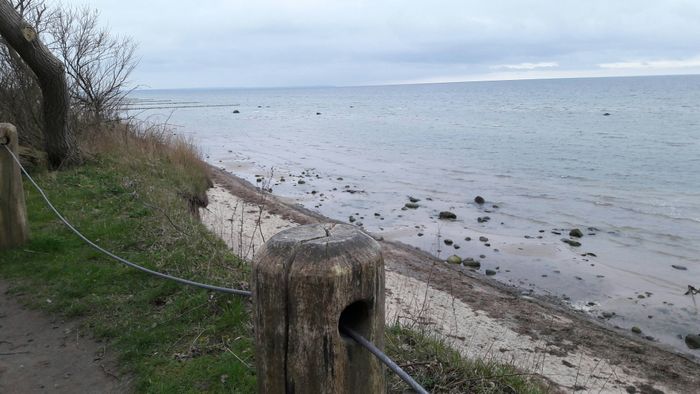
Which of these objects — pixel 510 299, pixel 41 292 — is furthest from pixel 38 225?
pixel 510 299

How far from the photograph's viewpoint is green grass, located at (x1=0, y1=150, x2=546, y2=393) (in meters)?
3.79

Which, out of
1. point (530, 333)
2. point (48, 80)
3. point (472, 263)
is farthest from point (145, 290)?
point (472, 263)

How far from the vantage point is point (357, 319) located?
182 cm

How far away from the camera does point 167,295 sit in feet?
16.4

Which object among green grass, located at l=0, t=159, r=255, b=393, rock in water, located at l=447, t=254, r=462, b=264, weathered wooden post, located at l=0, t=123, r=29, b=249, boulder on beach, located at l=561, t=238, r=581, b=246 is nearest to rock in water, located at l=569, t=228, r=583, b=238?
boulder on beach, located at l=561, t=238, r=581, b=246

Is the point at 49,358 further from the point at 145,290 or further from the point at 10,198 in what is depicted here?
the point at 10,198

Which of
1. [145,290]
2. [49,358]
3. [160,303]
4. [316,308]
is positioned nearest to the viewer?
[316,308]

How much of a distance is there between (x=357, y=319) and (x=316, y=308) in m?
0.22

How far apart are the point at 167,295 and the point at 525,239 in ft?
40.1

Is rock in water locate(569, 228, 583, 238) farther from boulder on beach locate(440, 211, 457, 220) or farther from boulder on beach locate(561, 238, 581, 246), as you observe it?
boulder on beach locate(440, 211, 457, 220)

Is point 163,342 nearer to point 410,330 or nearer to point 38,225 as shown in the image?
point 410,330

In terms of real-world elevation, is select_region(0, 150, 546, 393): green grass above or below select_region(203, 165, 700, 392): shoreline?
above

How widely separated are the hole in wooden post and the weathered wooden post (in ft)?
18.1

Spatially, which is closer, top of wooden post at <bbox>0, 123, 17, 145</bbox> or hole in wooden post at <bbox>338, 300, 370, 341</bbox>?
hole in wooden post at <bbox>338, 300, 370, 341</bbox>
